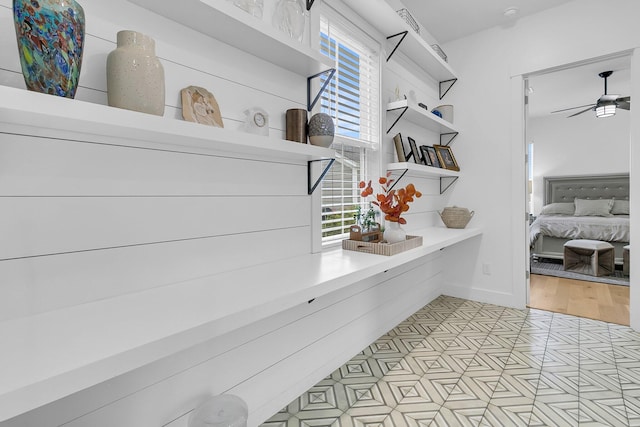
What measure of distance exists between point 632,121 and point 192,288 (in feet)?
11.2

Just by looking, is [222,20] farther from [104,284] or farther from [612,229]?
[612,229]

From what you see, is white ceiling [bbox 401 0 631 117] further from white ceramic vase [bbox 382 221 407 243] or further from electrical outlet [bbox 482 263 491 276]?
white ceramic vase [bbox 382 221 407 243]

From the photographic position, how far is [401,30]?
7.95 feet

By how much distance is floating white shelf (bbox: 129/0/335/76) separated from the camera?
1129mm

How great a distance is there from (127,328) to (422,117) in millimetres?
2630

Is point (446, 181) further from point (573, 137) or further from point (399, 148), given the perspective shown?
point (573, 137)

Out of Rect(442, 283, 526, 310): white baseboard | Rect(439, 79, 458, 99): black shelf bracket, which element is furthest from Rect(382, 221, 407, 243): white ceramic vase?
Rect(439, 79, 458, 99): black shelf bracket

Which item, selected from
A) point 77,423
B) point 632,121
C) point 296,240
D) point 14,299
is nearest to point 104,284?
point 14,299

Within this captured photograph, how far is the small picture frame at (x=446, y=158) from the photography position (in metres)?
3.20

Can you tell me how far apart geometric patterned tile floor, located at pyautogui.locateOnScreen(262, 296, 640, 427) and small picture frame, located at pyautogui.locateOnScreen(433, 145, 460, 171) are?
1.48 meters

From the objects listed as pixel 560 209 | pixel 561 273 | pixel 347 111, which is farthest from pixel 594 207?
pixel 347 111

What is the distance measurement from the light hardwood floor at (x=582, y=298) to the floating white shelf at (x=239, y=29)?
3.16m

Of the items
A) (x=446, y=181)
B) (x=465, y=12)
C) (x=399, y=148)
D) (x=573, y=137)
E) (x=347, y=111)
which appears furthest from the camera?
(x=573, y=137)

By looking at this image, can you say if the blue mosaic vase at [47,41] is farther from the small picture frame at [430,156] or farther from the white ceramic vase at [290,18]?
the small picture frame at [430,156]
